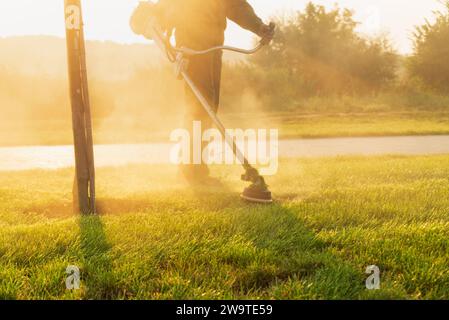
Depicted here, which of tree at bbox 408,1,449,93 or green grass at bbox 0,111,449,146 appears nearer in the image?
green grass at bbox 0,111,449,146

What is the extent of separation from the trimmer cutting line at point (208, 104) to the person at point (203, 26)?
423mm

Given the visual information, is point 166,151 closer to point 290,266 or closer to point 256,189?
point 256,189

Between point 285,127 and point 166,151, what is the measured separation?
17.4 feet

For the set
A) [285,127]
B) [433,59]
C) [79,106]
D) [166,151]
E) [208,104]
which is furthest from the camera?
[433,59]

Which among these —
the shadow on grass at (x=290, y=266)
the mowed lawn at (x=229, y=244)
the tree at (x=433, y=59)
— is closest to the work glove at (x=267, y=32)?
the mowed lawn at (x=229, y=244)

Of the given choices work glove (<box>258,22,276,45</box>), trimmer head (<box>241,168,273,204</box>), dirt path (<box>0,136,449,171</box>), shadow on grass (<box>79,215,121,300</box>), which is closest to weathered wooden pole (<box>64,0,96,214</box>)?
shadow on grass (<box>79,215,121,300</box>)

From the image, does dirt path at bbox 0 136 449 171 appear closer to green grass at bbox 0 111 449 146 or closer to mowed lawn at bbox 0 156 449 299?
green grass at bbox 0 111 449 146

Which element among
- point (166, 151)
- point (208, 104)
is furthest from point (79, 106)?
point (166, 151)

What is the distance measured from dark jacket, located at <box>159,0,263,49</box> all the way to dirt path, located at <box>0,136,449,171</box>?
282 cm

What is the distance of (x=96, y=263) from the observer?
9.59 ft

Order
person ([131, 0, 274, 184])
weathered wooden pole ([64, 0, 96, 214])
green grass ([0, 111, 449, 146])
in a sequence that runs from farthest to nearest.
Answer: green grass ([0, 111, 449, 146])
person ([131, 0, 274, 184])
weathered wooden pole ([64, 0, 96, 214])

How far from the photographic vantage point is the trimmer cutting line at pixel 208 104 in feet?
14.2

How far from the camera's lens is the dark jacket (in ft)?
17.5

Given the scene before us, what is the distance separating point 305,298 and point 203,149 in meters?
3.60
